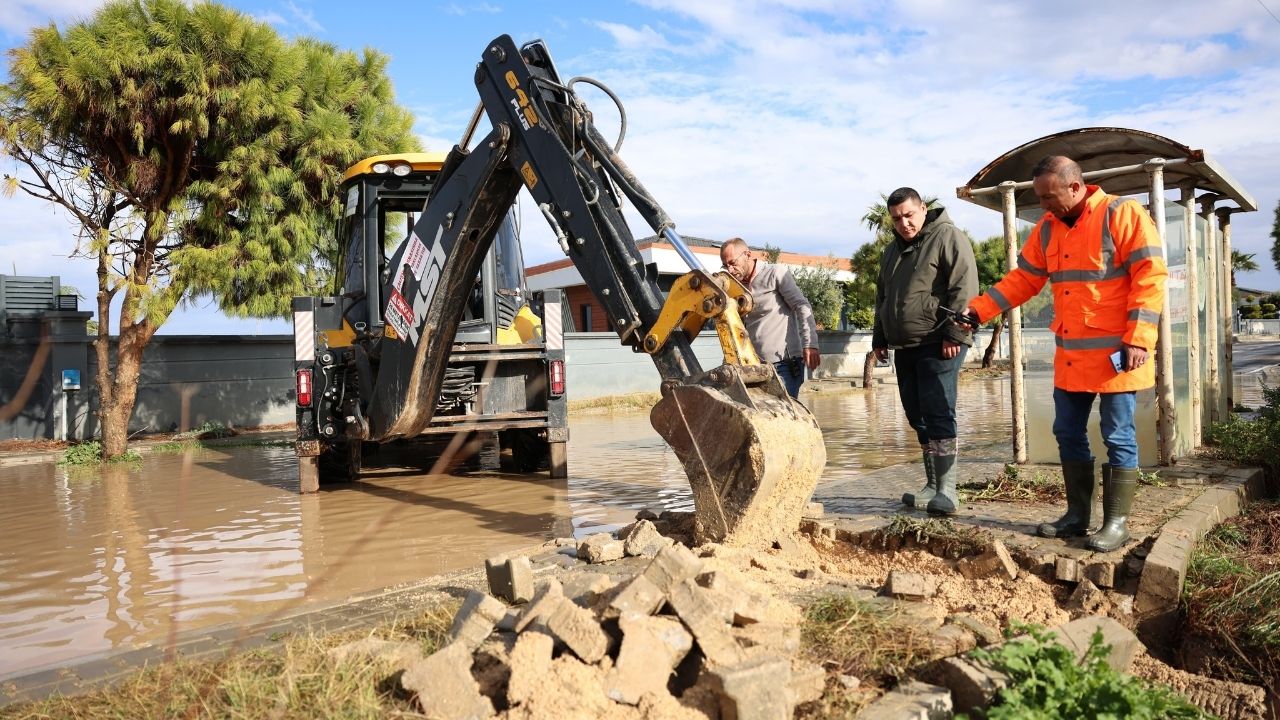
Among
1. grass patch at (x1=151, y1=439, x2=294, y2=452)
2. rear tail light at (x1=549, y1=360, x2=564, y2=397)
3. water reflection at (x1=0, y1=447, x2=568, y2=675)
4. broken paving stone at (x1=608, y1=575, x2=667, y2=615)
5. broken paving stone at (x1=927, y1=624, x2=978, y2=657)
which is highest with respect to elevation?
rear tail light at (x1=549, y1=360, x2=564, y2=397)

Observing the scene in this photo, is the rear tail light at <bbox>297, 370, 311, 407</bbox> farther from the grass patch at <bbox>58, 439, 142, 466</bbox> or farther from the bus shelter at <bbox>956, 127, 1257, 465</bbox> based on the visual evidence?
the bus shelter at <bbox>956, 127, 1257, 465</bbox>

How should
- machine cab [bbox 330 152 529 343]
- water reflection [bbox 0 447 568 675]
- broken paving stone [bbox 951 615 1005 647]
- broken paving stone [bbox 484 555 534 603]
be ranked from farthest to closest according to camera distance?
machine cab [bbox 330 152 529 343]
water reflection [bbox 0 447 568 675]
broken paving stone [bbox 484 555 534 603]
broken paving stone [bbox 951 615 1005 647]

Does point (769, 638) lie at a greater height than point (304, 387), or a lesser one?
lesser

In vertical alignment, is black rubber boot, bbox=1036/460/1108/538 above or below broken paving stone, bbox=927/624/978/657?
above

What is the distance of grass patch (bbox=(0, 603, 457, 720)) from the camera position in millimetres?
2564

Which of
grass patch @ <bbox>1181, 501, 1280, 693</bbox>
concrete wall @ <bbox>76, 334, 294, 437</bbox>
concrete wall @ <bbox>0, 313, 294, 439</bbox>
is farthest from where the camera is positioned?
concrete wall @ <bbox>76, 334, 294, 437</bbox>

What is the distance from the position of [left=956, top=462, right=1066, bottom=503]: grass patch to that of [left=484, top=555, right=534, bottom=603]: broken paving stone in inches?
121

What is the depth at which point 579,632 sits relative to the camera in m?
2.69

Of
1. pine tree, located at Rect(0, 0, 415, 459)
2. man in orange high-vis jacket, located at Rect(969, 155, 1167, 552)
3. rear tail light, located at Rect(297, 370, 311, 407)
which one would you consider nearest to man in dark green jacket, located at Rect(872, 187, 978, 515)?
man in orange high-vis jacket, located at Rect(969, 155, 1167, 552)

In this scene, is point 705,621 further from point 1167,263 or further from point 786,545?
point 1167,263

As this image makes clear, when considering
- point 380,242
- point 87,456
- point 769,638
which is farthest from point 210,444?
point 769,638

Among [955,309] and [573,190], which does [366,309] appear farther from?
[955,309]

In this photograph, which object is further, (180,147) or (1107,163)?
(180,147)

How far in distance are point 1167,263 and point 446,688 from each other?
6.42 metres
